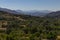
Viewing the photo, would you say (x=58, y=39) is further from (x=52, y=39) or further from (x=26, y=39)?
(x=26, y=39)

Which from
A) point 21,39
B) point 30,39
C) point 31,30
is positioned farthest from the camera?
point 31,30

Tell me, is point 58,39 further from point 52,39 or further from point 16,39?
point 16,39

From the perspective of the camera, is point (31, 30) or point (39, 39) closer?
point (39, 39)

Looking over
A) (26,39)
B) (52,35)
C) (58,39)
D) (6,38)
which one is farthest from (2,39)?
(52,35)

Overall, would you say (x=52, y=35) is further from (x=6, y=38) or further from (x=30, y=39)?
(x=6, y=38)

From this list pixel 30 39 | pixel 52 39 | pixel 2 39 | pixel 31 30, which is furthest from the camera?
pixel 31 30

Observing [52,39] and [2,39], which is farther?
[52,39]

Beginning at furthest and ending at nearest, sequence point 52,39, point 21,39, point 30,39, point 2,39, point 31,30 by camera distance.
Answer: point 31,30 < point 52,39 < point 30,39 < point 21,39 < point 2,39

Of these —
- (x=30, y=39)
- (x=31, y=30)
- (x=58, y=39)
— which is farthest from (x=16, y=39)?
(x=31, y=30)
